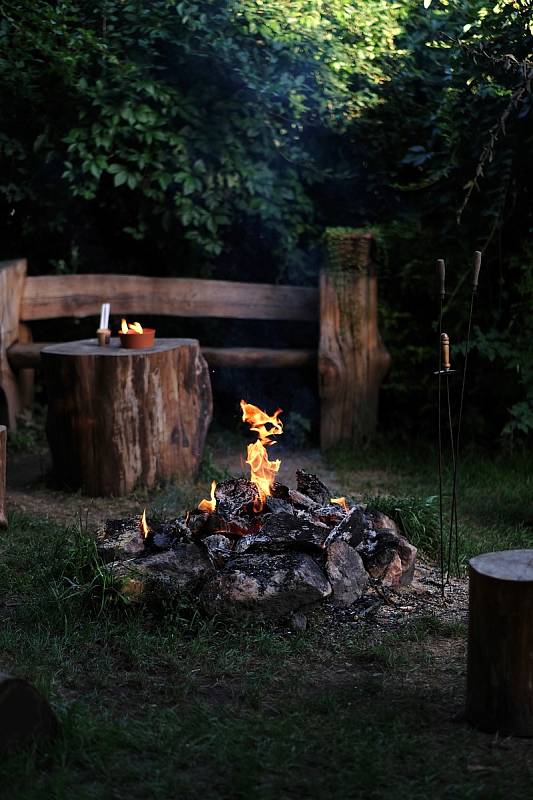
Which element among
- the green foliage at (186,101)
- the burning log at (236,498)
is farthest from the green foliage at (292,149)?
the burning log at (236,498)

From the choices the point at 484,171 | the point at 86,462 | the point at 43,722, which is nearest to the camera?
the point at 43,722

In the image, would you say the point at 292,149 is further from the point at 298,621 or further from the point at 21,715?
the point at 21,715

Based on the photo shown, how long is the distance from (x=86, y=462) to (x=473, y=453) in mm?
2724

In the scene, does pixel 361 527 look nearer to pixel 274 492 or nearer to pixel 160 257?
pixel 274 492

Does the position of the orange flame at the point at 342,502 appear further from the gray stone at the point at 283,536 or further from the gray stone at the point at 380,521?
the gray stone at the point at 283,536

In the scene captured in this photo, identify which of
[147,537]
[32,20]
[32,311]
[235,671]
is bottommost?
[235,671]

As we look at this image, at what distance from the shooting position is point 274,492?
538cm

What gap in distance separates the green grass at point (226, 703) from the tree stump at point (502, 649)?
3.4 inches

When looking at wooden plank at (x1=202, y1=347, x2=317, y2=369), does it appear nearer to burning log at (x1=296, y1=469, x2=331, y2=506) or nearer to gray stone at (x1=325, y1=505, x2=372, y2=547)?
burning log at (x1=296, y1=469, x2=331, y2=506)

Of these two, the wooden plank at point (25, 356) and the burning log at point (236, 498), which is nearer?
the burning log at point (236, 498)

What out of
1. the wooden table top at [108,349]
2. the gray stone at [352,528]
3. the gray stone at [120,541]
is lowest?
the gray stone at [120,541]

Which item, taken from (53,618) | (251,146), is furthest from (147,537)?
(251,146)

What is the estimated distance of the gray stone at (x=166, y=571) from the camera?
15.2ft

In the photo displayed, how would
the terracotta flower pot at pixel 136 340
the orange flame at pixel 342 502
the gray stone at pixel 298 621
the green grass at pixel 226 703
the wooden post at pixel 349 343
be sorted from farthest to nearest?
the wooden post at pixel 349 343
the terracotta flower pot at pixel 136 340
the orange flame at pixel 342 502
the gray stone at pixel 298 621
the green grass at pixel 226 703
